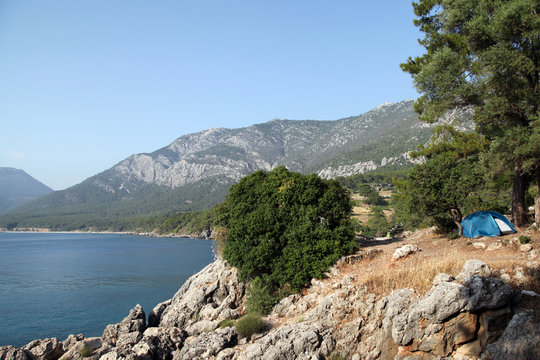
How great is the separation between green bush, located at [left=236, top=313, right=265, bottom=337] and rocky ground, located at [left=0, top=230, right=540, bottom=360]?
273 millimetres

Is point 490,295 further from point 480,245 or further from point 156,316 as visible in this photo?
point 156,316

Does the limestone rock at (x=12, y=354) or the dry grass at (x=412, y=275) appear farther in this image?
the limestone rock at (x=12, y=354)

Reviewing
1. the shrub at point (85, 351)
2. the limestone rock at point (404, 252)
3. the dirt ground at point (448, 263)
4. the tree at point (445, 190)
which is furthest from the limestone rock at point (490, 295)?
the shrub at point (85, 351)

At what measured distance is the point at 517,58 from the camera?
15.7 metres

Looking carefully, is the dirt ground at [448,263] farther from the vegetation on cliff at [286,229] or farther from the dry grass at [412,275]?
the vegetation on cliff at [286,229]

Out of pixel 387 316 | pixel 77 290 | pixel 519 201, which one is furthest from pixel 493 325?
pixel 77 290

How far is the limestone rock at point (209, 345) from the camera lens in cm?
1479

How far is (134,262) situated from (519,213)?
2536 inches

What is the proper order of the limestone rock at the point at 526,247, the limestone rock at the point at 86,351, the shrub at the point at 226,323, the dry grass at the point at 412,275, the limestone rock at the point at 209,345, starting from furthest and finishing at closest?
1. the shrub at the point at 226,323
2. the limestone rock at the point at 86,351
3. the limestone rock at the point at 209,345
4. the limestone rock at the point at 526,247
5. the dry grass at the point at 412,275

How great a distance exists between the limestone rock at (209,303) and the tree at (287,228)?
1.59 m

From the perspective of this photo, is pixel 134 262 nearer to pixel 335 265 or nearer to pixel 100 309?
pixel 100 309

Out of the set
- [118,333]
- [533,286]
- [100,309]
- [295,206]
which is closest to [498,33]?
[533,286]

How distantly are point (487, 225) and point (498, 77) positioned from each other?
6.91 meters

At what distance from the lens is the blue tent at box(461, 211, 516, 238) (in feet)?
56.1
